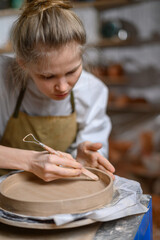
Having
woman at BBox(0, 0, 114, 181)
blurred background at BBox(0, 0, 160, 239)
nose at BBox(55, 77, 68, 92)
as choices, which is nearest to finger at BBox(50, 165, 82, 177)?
woman at BBox(0, 0, 114, 181)

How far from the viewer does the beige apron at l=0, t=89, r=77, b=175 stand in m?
1.52

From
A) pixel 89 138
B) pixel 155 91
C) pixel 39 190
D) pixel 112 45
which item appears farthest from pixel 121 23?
pixel 39 190

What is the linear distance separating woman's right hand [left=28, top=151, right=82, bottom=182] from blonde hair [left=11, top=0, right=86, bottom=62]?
1.34 ft

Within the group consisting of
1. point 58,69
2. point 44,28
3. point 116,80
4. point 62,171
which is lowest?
point 116,80

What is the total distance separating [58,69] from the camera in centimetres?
114

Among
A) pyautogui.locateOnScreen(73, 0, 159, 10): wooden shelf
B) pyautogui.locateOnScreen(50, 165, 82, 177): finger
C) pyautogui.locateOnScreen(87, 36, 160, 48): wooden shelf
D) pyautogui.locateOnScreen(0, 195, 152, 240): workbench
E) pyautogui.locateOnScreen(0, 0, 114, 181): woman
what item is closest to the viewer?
pyautogui.locateOnScreen(0, 195, 152, 240): workbench

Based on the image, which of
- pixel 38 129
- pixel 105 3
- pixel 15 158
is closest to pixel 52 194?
pixel 15 158

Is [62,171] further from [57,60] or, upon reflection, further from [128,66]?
[128,66]

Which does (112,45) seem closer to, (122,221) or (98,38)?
(98,38)

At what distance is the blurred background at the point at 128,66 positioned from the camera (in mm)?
3502

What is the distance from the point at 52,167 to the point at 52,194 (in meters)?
0.10

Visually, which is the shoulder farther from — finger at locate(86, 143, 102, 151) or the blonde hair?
finger at locate(86, 143, 102, 151)

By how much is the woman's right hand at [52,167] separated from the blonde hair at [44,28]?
16.1 inches

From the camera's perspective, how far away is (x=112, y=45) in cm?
374
